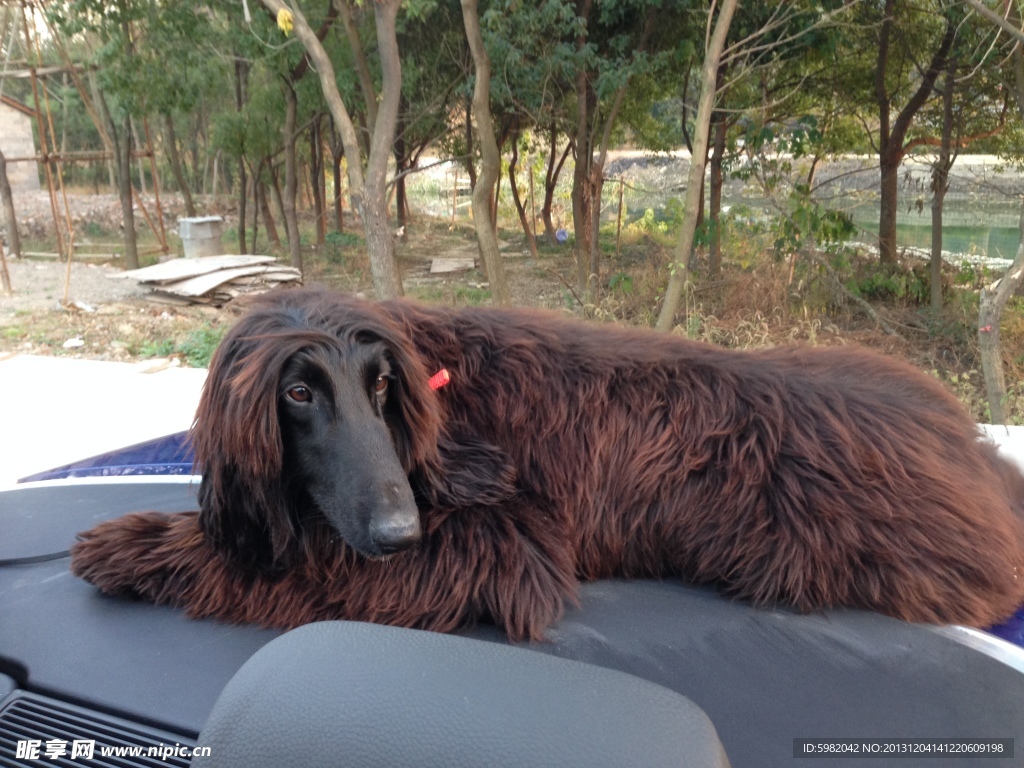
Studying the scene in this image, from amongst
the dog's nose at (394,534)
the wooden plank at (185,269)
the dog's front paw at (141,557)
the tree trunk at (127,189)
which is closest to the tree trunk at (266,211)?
the tree trunk at (127,189)

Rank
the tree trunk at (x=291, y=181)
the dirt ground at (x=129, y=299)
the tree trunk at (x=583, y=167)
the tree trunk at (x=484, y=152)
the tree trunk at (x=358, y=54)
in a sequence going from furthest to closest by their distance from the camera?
1. the tree trunk at (x=291, y=181)
2. the tree trunk at (x=583, y=167)
3. the tree trunk at (x=358, y=54)
4. the dirt ground at (x=129, y=299)
5. the tree trunk at (x=484, y=152)

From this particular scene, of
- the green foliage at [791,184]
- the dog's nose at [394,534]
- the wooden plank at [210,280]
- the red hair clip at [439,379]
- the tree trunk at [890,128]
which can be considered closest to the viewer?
the dog's nose at [394,534]

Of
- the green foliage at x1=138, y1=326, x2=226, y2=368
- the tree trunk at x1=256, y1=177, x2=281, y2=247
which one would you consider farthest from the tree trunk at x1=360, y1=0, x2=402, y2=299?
the tree trunk at x1=256, y1=177, x2=281, y2=247

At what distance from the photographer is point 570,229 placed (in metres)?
19.0

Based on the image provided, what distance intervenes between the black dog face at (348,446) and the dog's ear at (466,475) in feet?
0.48

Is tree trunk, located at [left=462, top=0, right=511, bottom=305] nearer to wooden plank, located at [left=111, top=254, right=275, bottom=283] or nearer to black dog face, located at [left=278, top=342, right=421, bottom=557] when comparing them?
wooden plank, located at [left=111, top=254, right=275, bottom=283]

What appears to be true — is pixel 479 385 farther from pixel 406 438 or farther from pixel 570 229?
pixel 570 229

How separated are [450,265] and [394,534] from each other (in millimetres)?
13703

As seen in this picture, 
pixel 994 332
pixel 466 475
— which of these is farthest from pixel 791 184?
pixel 466 475

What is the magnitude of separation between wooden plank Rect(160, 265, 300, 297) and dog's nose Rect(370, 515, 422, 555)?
364 inches

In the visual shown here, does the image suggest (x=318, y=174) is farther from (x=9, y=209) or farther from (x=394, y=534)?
(x=394, y=534)

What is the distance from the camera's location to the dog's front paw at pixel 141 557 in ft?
6.07

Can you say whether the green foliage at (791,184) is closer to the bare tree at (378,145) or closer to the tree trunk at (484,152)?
the tree trunk at (484,152)

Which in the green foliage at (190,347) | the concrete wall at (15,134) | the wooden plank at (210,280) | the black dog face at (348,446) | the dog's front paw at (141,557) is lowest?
the green foliage at (190,347)
